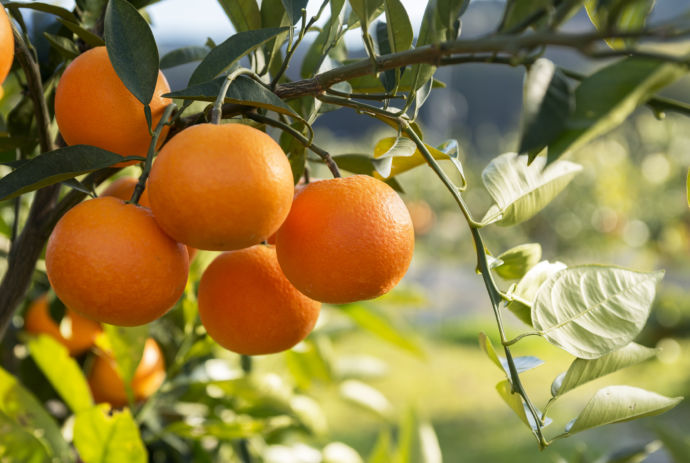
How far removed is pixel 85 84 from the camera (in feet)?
1.20

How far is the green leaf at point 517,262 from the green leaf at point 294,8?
21cm

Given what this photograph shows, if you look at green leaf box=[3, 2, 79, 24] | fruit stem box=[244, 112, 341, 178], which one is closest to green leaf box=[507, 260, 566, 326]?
fruit stem box=[244, 112, 341, 178]

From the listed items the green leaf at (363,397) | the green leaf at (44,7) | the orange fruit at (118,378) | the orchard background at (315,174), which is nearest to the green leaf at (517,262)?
the orchard background at (315,174)

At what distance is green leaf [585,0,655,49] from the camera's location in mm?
227

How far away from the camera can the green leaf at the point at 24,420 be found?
0.53m

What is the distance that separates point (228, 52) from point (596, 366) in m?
0.29

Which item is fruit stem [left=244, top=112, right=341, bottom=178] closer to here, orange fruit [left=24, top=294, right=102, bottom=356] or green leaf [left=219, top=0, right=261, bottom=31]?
green leaf [left=219, top=0, right=261, bottom=31]

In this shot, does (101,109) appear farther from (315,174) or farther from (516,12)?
(315,174)

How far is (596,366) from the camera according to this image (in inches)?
14.7

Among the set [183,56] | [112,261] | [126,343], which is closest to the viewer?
[112,261]

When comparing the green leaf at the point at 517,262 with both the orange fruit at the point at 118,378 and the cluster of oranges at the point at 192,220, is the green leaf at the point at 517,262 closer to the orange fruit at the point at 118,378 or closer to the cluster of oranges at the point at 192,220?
the cluster of oranges at the point at 192,220

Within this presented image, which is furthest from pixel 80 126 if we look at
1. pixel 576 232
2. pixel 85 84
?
pixel 576 232

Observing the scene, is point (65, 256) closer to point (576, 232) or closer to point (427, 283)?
point (576, 232)

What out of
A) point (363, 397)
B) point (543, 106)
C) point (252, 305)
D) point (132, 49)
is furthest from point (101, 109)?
point (363, 397)
